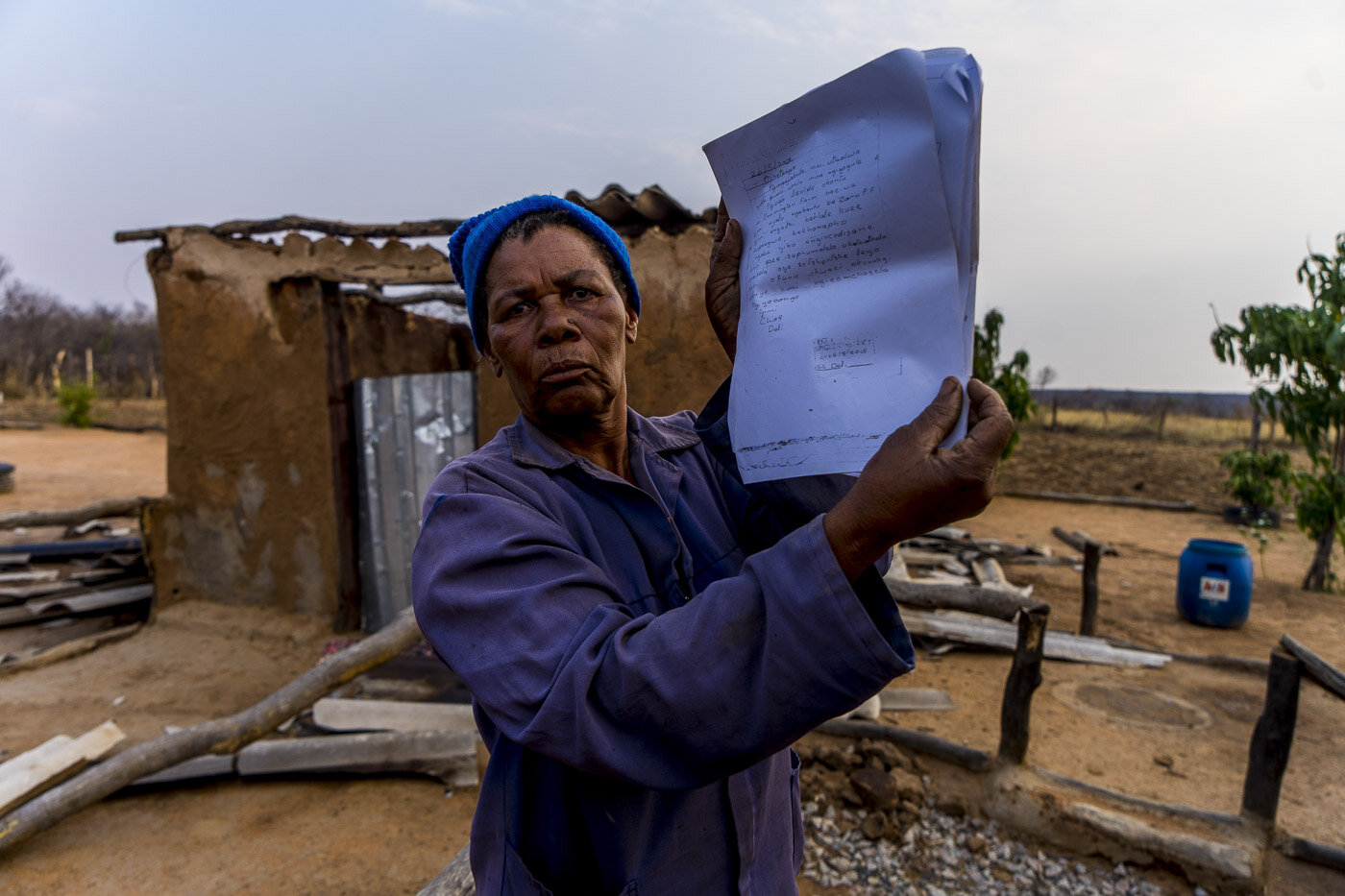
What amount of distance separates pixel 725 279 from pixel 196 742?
320cm

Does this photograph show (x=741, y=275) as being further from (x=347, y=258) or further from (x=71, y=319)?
(x=71, y=319)

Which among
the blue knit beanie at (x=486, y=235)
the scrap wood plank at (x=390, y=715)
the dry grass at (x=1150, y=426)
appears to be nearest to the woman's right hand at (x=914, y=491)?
the blue knit beanie at (x=486, y=235)

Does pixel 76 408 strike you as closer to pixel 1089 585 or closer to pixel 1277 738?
pixel 1089 585

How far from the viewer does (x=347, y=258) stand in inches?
214

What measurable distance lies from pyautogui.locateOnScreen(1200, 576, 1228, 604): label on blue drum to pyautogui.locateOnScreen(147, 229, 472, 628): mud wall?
697 cm

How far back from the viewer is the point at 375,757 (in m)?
3.88

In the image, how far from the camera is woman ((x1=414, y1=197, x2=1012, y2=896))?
27.9 inches

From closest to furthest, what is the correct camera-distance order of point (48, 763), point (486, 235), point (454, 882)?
point (486, 235) < point (454, 882) < point (48, 763)

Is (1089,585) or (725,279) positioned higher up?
(725,279)

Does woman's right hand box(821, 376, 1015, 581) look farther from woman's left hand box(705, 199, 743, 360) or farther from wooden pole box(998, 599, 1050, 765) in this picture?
wooden pole box(998, 599, 1050, 765)

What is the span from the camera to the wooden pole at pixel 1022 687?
3.66 meters

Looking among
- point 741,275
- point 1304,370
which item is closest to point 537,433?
point 741,275

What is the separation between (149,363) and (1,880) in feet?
105

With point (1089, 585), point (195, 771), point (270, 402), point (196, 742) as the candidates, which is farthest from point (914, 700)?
point (270, 402)
